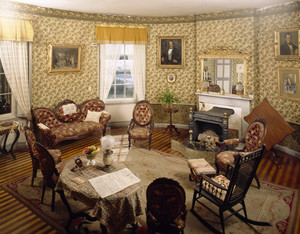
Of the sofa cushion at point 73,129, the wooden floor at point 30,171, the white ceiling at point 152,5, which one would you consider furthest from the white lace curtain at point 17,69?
the wooden floor at point 30,171

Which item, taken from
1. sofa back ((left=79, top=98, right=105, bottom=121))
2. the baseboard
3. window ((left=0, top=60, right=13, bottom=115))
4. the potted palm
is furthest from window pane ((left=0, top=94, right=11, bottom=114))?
the baseboard

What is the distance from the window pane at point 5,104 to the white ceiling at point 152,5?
2.31 metres

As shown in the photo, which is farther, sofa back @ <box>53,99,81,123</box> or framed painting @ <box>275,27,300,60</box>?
sofa back @ <box>53,99,81,123</box>

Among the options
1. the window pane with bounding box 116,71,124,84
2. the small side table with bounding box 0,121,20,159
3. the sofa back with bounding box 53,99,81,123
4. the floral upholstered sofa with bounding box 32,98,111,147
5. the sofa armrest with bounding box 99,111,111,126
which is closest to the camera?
the small side table with bounding box 0,121,20,159

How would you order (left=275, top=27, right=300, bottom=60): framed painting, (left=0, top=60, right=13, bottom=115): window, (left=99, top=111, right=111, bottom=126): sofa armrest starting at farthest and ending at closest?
(left=99, top=111, right=111, bottom=126): sofa armrest
(left=0, top=60, right=13, bottom=115): window
(left=275, top=27, right=300, bottom=60): framed painting

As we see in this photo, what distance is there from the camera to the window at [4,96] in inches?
261

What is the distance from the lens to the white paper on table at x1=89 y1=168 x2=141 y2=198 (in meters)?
3.32

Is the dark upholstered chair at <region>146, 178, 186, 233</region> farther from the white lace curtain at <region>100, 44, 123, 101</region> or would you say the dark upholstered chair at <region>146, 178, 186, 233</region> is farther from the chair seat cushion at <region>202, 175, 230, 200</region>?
the white lace curtain at <region>100, 44, 123, 101</region>

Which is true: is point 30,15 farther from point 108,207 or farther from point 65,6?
point 108,207

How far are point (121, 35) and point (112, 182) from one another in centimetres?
583

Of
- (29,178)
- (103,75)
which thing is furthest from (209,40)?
(29,178)

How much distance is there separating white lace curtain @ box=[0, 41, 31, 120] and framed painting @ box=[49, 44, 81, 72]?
740mm

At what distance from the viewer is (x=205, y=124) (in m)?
7.19

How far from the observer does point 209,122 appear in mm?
6773
